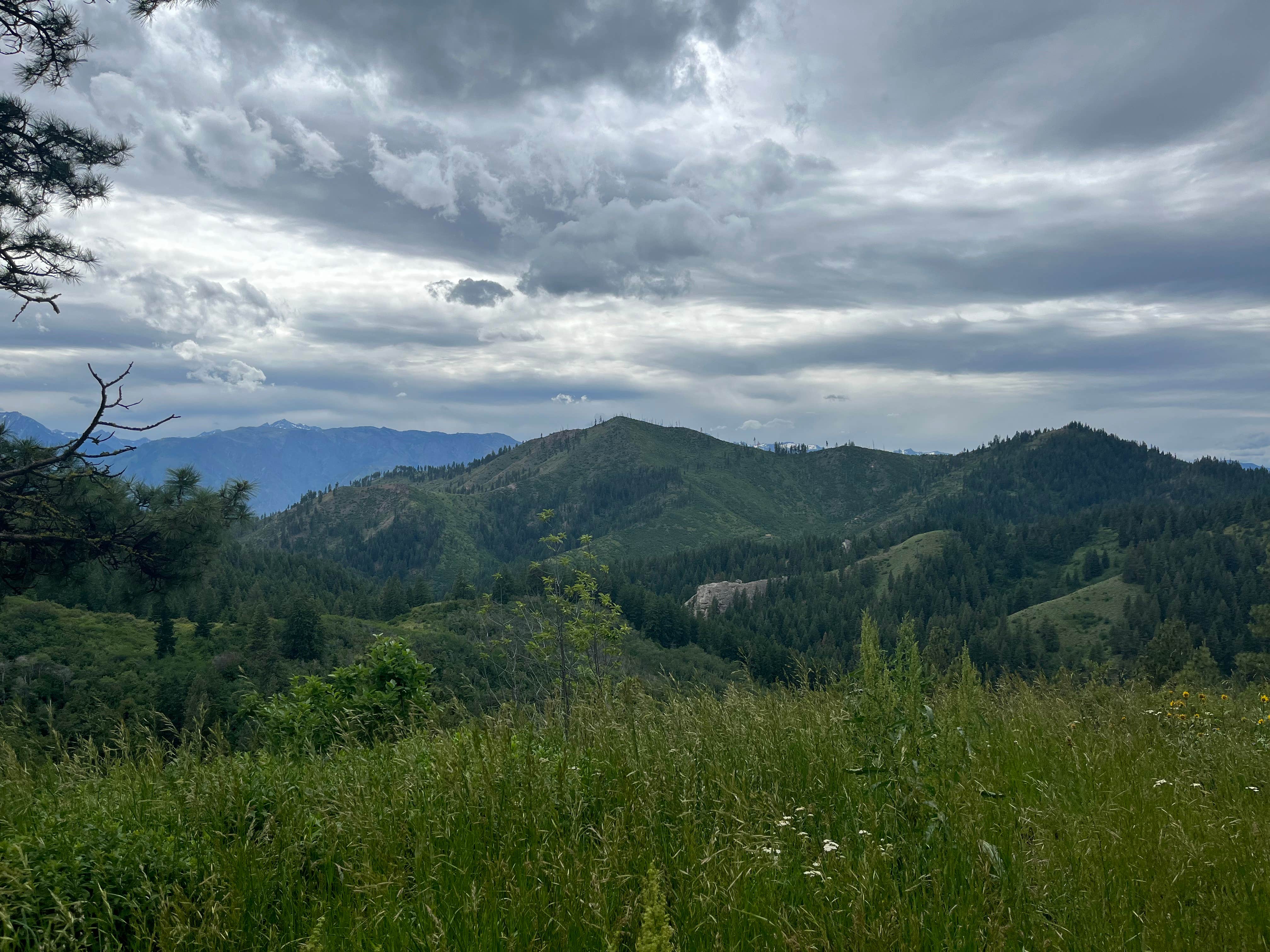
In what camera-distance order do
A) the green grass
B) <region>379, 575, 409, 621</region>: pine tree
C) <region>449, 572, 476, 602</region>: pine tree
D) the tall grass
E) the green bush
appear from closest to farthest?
the tall grass < the green bush < <region>449, 572, 476, 602</region>: pine tree < <region>379, 575, 409, 621</region>: pine tree < the green grass

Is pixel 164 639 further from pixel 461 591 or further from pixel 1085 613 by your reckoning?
pixel 1085 613

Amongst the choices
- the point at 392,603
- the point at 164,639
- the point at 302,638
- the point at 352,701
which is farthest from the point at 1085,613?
the point at 352,701

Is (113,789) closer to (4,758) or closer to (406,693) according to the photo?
(4,758)

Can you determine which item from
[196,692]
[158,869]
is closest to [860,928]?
[158,869]

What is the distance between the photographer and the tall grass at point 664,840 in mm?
3271

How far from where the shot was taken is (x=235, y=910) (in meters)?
3.39

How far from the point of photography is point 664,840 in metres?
4.15

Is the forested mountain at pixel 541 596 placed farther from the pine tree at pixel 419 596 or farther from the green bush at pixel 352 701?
the green bush at pixel 352 701

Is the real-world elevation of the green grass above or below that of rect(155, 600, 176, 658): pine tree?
below

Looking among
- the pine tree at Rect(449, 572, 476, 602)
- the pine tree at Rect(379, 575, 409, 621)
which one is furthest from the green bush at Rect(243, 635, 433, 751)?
the pine tree at Rect(379, 575, 409, 621)

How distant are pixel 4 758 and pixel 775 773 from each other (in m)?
6.15

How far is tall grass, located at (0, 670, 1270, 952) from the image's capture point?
327cm

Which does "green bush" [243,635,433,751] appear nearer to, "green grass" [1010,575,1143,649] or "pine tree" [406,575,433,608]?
"pine tree" [406,575,433,608]

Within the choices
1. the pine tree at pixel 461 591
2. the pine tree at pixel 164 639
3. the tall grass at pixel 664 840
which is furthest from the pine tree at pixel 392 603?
the tall grass at pixel 664 840
